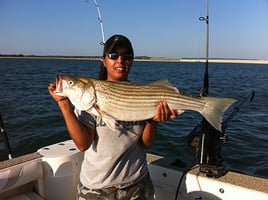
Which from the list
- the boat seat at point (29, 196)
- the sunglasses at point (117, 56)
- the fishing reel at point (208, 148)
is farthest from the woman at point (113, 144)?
the boat seat at point (29, 196)

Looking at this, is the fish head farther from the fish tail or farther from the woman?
the fish tail

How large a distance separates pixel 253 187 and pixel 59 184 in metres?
2.60

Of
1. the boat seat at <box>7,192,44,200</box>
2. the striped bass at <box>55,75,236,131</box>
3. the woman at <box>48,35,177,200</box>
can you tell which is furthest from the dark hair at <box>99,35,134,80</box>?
the boat seat at <box>7,192,44,200</box>

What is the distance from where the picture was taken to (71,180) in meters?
4.07

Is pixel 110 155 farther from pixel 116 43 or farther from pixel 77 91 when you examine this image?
pixel 116 43

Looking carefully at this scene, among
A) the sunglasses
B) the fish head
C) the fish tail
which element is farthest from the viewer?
the fish tail

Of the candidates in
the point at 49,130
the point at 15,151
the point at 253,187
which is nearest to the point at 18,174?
the point at 253,187

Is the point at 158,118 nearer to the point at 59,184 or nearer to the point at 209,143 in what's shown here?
the point at 209,143

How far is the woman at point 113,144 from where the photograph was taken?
264 centimetres

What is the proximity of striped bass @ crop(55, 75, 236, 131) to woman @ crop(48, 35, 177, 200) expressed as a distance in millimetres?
87

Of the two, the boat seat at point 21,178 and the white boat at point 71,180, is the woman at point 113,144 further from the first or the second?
the boat seat at point 21,178

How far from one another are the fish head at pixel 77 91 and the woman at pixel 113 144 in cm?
6

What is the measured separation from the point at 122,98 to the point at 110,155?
0.56m

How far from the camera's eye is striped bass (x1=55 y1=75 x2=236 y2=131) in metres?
2.62
